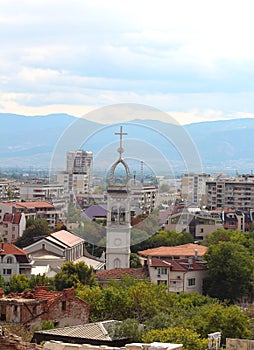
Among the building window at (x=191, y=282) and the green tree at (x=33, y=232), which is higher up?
the green tree at (x=33, y=232)

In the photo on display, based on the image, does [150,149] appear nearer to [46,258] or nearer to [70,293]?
[46,258]

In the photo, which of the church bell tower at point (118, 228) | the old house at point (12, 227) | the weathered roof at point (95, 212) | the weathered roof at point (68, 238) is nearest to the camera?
the church bell tower at point (118, 228)

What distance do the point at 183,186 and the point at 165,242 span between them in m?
67.3

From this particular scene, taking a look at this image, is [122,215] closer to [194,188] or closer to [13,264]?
[13,264]

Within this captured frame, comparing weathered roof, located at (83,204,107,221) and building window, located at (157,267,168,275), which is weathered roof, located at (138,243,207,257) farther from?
weathered roof, located at (83,204,107,221)

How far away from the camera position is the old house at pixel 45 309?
30.8 metres

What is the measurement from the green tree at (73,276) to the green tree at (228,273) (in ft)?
17.3

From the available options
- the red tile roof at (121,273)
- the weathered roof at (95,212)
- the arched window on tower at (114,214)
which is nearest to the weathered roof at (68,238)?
the arched window on tower at (114,214)

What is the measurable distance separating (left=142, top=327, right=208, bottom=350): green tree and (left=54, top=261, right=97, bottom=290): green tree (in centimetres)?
1533

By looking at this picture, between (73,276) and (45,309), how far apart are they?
44.3ft

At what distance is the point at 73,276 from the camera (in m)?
44.7

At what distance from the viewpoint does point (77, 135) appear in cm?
8006

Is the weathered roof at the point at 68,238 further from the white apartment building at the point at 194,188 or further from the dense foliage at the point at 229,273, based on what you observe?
the white apartment building at the point at 194,188

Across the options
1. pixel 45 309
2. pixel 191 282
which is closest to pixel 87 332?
pixel 45 309
